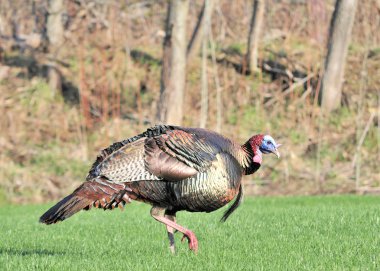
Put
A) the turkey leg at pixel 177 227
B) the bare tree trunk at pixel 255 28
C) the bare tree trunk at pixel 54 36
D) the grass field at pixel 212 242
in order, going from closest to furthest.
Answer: the grass field at pixel 212 242, the turkey leg at pixel 177 227, the bare tree trunk at pixel 255 28, the bare tree trunk at pixel 54 36

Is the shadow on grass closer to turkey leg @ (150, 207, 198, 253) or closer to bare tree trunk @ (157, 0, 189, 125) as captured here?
turkey leg @ (150, 207, 198, 253)

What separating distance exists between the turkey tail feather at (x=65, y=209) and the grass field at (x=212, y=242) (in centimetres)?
40

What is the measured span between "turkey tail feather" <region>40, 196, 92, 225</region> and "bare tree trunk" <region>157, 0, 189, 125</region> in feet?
36.2

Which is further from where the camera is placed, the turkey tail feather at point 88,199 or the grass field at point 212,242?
the turkey tail feather at point 88,199

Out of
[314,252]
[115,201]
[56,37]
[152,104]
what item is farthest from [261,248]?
[56,37]

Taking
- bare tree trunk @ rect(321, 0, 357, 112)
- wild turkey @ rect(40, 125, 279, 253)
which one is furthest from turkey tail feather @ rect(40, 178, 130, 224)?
bare tree trunk @ rect(321, 0, 357, 112)

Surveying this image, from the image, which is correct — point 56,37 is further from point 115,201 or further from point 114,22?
point 115,201

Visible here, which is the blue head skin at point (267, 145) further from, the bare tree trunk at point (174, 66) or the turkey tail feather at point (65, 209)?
the bare tree trunk at point (174, 66)

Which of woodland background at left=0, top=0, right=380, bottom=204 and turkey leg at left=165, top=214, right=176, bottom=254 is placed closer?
turkey leg at left=165, top=214, right=176, bottom=254

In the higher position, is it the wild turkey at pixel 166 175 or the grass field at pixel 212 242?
the wild turkey at pixel 166 175

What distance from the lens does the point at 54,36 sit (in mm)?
23188

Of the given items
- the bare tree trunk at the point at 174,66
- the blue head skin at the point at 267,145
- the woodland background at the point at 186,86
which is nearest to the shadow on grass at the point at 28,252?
the blue head skin at the point at 267,145

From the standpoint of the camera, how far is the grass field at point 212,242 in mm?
7551

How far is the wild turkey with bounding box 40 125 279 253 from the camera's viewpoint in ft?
25.6
